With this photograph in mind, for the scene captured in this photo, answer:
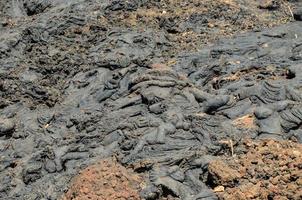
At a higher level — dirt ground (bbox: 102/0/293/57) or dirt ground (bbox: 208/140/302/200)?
dirt ground (bbox: 208/140/302/200)

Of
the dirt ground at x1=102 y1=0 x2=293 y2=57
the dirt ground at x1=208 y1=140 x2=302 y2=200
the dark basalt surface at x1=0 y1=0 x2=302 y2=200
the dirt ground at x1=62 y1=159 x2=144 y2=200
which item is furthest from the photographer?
the dirt ground at x1=102 y1=0 x2=293 y2=57

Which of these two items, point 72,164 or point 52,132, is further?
point 52,132

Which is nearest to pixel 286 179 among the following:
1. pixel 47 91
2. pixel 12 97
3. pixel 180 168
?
pixel 180 168

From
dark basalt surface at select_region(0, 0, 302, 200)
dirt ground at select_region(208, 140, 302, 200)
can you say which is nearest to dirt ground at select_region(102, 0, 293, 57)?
dark basalt surface at select_region(0, 0, 302, 200)

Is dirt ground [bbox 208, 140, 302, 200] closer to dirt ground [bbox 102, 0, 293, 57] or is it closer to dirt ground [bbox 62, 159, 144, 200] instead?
dirt ground [bbox 62, 159, 144, 200]

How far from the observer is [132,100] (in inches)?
231

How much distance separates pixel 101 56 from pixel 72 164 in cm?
243

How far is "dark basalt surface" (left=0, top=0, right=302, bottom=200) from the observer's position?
495cm

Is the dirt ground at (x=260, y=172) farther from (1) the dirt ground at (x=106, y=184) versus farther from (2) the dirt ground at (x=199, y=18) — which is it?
(2) the dirt ground at (x=199, y=18)

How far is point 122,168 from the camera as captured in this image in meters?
4.71

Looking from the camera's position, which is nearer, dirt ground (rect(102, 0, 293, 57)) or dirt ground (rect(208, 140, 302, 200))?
dirt ground (rect(208, 140, 302, 200))

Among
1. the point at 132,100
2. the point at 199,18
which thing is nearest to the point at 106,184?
the point at 132,100

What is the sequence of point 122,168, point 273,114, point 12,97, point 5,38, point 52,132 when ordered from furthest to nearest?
point 5,38, point 12,97, point 52,132, point 273,114, point 122,168

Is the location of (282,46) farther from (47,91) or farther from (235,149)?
(47,91)
